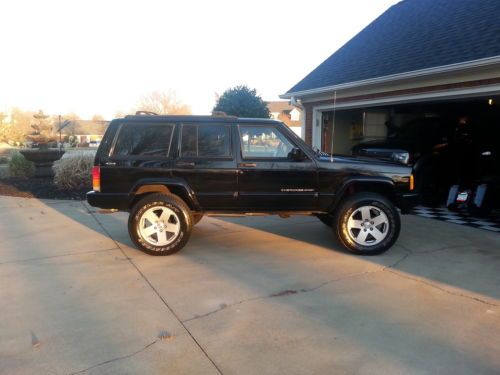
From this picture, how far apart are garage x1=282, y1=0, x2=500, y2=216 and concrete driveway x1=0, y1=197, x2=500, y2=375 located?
3.01 meters

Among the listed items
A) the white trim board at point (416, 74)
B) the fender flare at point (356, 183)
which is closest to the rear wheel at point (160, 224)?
the fender flare at point (356, 183)

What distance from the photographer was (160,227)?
5535mm

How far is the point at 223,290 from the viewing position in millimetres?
4352

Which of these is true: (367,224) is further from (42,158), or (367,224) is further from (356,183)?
(42,158)

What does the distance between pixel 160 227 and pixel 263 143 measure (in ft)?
5.97

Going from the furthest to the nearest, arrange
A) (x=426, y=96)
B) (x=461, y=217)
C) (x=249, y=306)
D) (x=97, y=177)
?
(x=426, y=96) < (x=461, y=217) < (x=97, y=177) < (x=249, y=306)

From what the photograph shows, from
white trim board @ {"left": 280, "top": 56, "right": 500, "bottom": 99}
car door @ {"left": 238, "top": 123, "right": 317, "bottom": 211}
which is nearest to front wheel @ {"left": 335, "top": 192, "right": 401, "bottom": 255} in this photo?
car door @ {"left": 238, "top": 123, "right": 317, "bottom": 211}

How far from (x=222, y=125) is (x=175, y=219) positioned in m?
1.45

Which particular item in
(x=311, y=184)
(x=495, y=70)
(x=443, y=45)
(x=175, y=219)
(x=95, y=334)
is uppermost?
(x=443, y=45)

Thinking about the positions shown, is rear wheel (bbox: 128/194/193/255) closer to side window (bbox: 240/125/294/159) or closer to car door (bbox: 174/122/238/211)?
car door (bbox: 174/122/238/211)

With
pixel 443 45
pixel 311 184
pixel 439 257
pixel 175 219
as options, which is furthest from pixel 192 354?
pixel 443 45

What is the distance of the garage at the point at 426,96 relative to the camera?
322 inches

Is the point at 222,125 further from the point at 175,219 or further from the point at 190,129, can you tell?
the point at 175,219

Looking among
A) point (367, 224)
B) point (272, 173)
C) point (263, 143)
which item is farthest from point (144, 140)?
point (367, 224)
